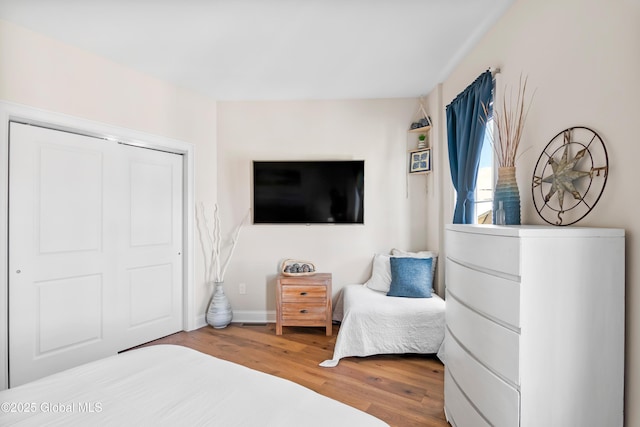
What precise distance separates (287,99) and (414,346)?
2905 millimetres

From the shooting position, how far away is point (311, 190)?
360cm

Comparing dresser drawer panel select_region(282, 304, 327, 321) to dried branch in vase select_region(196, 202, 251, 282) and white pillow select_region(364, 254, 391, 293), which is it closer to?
white pillow select_region(364, 254, 391, 293)

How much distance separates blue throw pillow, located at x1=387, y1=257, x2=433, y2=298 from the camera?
3.02 m

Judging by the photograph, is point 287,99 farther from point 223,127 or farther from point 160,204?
point 160,204

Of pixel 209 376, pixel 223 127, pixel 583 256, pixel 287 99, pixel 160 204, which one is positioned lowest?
pixel 209 376

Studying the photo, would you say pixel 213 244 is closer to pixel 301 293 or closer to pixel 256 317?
pixel 256 317

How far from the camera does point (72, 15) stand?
2.16m

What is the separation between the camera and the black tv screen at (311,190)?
358 cm

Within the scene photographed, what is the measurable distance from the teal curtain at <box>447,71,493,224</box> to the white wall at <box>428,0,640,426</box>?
304 mm

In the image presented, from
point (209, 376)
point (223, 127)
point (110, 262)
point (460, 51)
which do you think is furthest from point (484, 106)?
point (110, 262)

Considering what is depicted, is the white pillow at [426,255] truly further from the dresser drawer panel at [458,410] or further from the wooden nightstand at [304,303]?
the dresser drawer panel at [458,410]

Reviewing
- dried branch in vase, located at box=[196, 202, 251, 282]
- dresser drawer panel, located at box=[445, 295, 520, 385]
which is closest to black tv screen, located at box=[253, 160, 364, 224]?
dried branch in vase, located at box=[196, 202, 251, 282]

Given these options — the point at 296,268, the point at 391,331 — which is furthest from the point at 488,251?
the point at 296,268

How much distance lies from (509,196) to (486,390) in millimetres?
974
